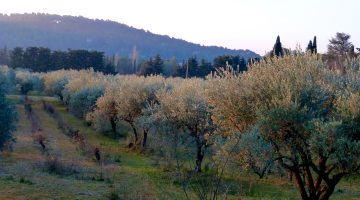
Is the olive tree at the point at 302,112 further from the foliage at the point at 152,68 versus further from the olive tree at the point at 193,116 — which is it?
the foliage at the point at 152,68

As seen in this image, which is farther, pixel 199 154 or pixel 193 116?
pixel 193 116

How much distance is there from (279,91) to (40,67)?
390ft

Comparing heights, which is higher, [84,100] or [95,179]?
[84,100]

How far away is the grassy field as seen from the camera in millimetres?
24047

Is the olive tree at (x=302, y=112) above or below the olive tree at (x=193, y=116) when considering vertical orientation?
above

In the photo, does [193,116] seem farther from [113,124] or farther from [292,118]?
[113,124]

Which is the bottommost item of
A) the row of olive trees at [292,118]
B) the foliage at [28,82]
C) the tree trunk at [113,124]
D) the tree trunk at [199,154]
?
the tree trunk at [113,124]

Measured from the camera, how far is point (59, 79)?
96250 mm

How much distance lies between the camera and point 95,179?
29.7m

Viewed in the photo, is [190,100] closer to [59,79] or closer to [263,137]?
[263,137]

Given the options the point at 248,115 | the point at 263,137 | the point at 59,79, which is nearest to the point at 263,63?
the point at 248,115

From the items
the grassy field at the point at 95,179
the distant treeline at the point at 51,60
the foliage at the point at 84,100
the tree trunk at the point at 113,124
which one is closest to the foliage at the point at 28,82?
the foliage at the point at 84,100

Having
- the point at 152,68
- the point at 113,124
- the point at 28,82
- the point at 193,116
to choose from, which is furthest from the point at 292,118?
the point at 152,68

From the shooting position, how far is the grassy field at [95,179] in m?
24.0
